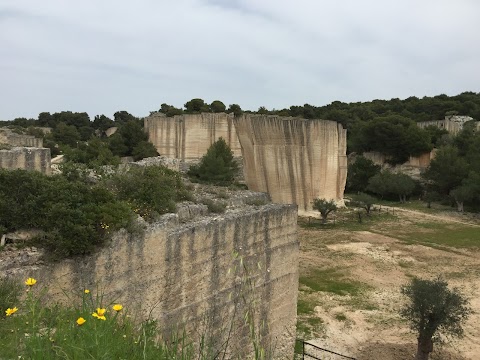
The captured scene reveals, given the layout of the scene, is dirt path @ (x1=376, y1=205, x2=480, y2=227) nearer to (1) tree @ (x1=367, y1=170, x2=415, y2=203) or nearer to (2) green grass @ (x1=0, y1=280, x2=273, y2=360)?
(1) tree @ (x1=367, y1=170, x2=415, y2=203)

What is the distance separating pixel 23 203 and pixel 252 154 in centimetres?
2397

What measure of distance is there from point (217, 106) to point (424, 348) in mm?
42758

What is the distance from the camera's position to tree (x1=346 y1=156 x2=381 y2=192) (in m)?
39.4

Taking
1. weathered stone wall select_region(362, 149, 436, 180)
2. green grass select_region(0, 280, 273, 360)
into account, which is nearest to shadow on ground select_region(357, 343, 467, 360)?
green grass select_region(0, 280, 273, 360)

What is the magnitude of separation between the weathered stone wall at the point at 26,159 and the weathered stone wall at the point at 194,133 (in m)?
30.7

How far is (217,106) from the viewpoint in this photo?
49812 mm

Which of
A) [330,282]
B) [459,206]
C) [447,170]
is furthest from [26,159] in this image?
[447,170]

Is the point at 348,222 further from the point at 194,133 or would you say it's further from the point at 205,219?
the point at 205,219

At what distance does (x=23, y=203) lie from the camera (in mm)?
5602

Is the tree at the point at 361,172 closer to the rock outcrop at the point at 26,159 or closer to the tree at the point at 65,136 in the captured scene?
the tree at the point at 65,136

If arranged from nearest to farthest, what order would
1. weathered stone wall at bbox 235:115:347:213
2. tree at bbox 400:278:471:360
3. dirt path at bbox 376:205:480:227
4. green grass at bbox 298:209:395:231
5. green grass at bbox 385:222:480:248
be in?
tree at bbox 400:278:471:360 → green grass at bbox 385:222:480:248 → green grass at bbox 298:209:395:231 → dirt path at bbox 376:205:480:227 → weathered stone wall at bbox 235:115:347:213

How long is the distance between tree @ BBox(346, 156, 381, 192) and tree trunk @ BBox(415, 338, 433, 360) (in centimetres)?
3113

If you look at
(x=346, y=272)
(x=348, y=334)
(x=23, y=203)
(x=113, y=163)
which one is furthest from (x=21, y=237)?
(x=346, y=272)

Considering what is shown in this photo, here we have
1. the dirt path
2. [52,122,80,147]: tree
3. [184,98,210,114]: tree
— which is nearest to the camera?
the dirt path
